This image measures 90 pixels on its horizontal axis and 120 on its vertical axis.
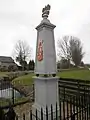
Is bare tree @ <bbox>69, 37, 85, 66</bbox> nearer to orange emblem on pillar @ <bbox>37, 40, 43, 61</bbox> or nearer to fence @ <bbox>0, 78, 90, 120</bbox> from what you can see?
fence @ <bbox>0, 78, 90, 120</bbox>

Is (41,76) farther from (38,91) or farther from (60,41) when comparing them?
(60,41)

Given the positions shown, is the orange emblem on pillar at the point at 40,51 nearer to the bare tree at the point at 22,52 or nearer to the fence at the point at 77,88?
the fence at the point at 77,88

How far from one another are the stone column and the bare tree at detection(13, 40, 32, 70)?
4249cm

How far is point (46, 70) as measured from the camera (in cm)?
366

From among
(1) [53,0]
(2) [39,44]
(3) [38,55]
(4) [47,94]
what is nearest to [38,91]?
(4) [47,94]

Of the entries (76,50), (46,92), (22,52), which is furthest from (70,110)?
(22,52)

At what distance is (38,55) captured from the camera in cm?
396

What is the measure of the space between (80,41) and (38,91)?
4059 centimetres

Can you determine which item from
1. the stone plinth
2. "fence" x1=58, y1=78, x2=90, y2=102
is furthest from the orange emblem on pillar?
"fence" x1=58, y1=78, x2=90, y2=102

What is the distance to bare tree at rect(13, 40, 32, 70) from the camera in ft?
153

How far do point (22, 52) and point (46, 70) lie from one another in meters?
44.0

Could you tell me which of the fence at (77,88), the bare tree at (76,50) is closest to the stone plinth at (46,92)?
the fence at (77,88)

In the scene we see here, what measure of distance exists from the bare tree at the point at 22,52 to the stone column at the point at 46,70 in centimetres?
4249

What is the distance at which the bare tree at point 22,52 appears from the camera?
153 feet
